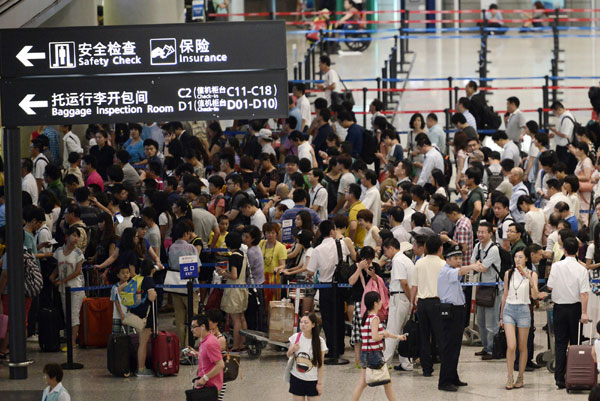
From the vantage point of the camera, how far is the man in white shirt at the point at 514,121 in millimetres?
18688

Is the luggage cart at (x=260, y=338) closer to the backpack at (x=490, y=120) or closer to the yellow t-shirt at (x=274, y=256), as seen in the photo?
the yellow t-shirt at (x=274, y=256)

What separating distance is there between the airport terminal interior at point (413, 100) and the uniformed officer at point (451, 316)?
0.65 ft

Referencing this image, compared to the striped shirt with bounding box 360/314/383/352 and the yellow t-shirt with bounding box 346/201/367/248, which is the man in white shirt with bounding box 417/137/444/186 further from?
the striped shirt with bounding box 360/314/383/352

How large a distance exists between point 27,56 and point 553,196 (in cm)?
716

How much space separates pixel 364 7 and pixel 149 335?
22793 mm

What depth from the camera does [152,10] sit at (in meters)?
22.3

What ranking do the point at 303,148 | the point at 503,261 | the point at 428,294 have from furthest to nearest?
the point at 303,148
the point at 503,261
the point at 428,294

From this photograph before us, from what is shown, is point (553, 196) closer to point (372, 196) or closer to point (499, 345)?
point (372, 196)

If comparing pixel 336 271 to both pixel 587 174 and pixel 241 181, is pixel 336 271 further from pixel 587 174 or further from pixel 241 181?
pixel 587 174

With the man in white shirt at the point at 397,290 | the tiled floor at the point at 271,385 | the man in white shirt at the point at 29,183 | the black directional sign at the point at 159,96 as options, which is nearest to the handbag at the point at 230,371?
the tiled floor at the point at 271,385

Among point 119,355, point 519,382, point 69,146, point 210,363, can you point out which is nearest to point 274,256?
point 119,355

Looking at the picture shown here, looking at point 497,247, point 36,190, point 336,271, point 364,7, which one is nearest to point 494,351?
point 497,247

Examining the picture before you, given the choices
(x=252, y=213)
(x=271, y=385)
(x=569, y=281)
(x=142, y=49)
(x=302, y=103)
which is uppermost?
(x=142, y=49)

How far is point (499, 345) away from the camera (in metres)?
12.8
